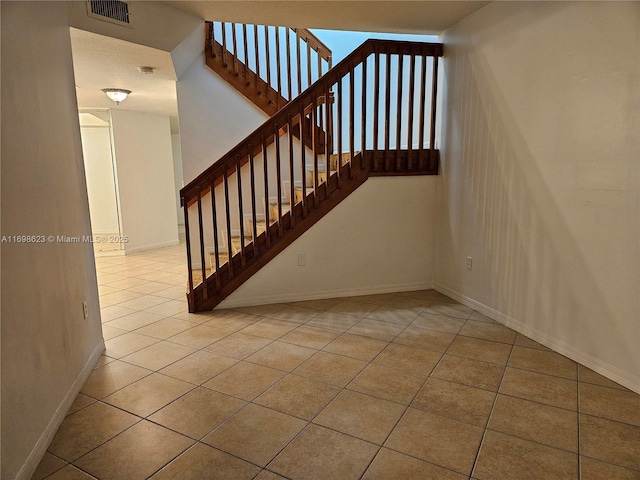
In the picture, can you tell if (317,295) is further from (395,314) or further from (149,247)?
(149,247)

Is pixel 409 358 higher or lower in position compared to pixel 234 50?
lower

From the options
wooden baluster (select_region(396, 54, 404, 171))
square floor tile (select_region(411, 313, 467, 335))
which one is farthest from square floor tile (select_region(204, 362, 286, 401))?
wooden baluster (select_region(396, 54, 404, 171))

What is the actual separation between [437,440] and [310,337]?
1321mm

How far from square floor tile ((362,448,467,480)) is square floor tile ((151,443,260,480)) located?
489mm

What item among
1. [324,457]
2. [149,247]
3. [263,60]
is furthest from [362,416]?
[149,247]

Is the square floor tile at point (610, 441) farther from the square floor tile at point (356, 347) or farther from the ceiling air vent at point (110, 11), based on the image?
the ceiling air vent at point (110, 11)

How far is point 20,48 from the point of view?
1.81 meters

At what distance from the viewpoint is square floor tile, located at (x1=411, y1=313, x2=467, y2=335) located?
3.11 metres

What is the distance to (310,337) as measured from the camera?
298 centimetres

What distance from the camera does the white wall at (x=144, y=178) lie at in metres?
6.28

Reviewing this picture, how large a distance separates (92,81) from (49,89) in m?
2.55

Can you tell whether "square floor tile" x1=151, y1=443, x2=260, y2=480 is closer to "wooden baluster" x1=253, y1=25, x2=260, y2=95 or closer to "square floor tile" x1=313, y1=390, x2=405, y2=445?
"square floor tile" x1=313, y1=390, x2=405, y2=445

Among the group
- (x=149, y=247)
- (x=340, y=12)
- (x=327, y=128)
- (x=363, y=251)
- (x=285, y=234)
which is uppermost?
(x=340, y=12)

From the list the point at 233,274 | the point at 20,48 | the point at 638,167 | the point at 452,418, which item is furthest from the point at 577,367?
the point at 20,48
